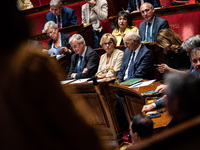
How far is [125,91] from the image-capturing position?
2834 millimetres

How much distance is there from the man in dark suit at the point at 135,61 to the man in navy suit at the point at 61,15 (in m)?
1.66

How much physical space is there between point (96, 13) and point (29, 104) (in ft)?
14.8

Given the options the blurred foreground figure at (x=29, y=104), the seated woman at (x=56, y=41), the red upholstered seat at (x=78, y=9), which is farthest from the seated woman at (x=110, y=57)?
the blurred foreground figure at (x=29, y=104)

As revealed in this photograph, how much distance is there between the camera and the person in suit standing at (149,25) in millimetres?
3738

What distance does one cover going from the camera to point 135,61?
3.35 metres

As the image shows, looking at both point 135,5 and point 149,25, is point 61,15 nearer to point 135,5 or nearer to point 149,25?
point 135,5

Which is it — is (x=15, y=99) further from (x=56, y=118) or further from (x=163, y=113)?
(x=163, y=113)

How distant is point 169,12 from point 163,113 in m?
2.36

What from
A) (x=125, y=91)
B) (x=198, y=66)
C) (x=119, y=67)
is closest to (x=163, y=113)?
(x=198, y=66)

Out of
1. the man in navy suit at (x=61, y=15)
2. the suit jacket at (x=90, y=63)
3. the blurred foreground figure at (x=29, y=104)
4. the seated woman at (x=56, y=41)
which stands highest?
the man in navy suit at (x=61, y=15)

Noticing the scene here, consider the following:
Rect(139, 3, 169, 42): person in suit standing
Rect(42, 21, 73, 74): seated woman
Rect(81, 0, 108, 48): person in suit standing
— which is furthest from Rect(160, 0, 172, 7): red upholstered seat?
Rect(42, 21, 73, 74): seated woman

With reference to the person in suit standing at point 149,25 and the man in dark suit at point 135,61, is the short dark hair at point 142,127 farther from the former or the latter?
the person in suit standing at point 149,25

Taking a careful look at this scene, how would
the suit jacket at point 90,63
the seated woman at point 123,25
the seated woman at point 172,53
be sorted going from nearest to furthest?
the seated woman at point 172,53
the suit jacket at point 90,63
the seated woman at point 123,25

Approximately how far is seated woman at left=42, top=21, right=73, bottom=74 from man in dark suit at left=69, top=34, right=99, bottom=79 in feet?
0.85
